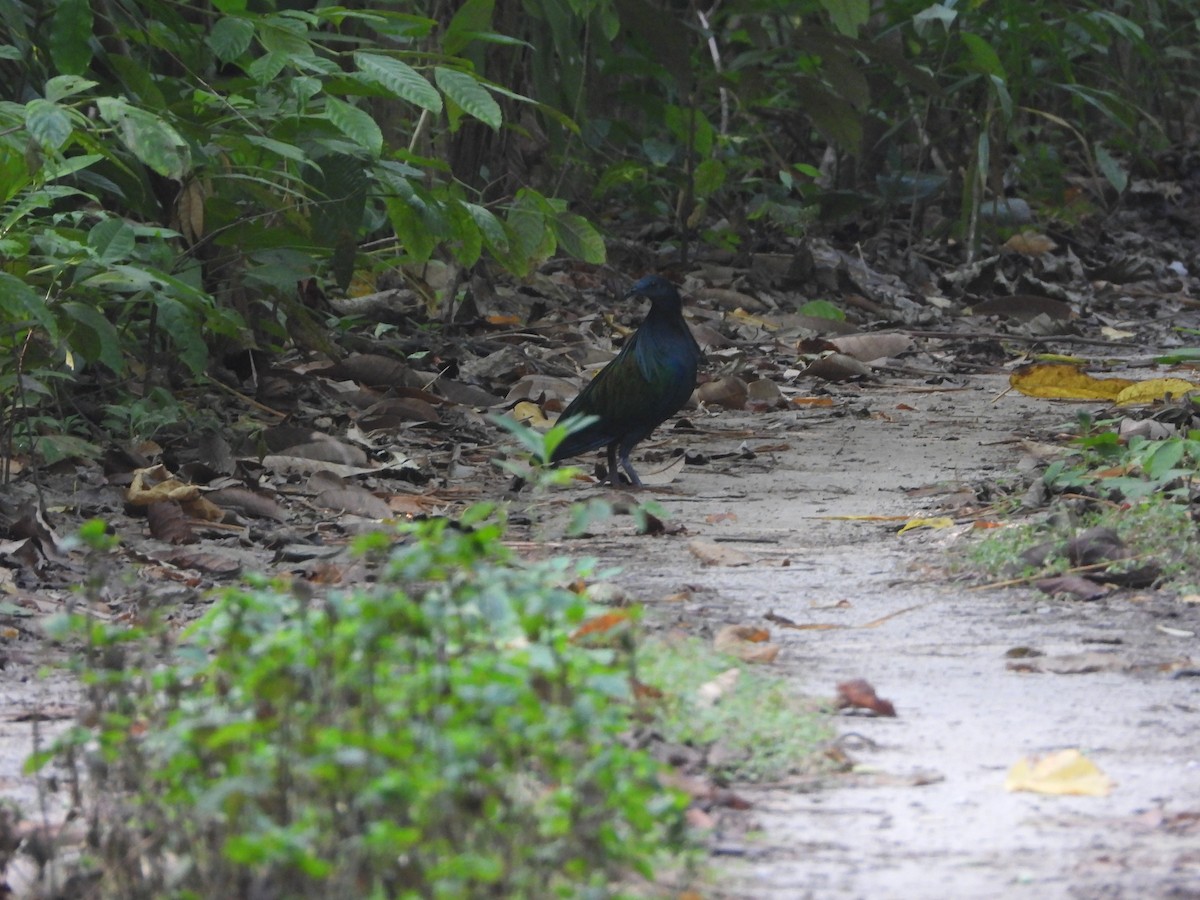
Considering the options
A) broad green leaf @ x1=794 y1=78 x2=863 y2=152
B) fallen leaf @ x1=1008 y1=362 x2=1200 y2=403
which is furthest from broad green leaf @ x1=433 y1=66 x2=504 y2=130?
broad green leaf @ x1=794 y1=78 x2=863 y2=152

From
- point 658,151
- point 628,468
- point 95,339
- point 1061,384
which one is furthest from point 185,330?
point 658,151

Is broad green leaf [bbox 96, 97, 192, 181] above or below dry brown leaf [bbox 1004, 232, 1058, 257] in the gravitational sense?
above

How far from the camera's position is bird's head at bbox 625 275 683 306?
584cm

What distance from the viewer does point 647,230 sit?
1049cm

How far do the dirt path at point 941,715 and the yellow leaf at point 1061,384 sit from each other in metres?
2.00

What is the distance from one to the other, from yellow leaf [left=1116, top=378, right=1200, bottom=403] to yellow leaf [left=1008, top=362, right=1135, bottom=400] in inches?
19.4

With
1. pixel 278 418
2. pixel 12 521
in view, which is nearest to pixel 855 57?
pixel 278 418

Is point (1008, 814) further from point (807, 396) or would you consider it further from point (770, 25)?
point (770, 25)

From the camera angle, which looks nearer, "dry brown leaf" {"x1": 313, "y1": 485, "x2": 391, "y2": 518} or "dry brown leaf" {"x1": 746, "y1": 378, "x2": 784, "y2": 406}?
"dry brown leaf" {"x1": 313, "y1": 485, "x2": 391, "y2": 518}

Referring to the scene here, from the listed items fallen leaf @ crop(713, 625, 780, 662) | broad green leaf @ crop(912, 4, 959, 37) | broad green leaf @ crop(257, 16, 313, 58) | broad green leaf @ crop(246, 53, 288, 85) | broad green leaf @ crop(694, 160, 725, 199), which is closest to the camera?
fallen leaf @ crop(713, 625, 780, 662)

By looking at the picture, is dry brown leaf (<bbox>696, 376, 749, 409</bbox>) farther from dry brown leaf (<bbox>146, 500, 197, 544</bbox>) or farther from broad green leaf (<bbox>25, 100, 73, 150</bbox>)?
broad green leaf (<bbox>25, 100, 73, 150</bbox>)

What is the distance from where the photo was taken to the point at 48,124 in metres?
3.75

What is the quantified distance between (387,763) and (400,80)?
322 cm

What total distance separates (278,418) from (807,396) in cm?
230
